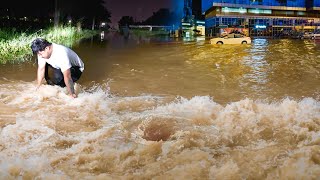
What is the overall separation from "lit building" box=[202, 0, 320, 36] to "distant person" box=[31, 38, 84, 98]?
55.3 metres

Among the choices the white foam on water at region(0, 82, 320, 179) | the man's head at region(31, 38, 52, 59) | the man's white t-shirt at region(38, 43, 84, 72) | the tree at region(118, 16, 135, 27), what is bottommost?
the white foam on water at region(0, 82, 320, 179)

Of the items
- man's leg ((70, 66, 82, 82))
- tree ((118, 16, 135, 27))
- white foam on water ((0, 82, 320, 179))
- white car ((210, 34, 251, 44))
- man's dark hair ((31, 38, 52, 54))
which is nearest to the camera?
white foam on water ((0, 82, 320, 179))

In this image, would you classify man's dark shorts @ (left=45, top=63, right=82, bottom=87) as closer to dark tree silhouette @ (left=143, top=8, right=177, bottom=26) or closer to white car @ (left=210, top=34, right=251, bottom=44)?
white car @ (left=210, top=34, right=251, bottom=44)

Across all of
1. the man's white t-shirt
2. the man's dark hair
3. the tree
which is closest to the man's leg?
the man's white t-shirt

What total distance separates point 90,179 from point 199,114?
3.31m

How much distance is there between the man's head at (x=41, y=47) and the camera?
6.59m

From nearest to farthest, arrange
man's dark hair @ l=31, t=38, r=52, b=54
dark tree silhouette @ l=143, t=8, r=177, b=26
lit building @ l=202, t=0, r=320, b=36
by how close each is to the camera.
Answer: man's dark hair @ l=31, t=38, r=52, b=54 < lit building @ l=202, t=0, r=320, b=36 < dark tree silhouette @ l=143, t=8, r=177, b=26

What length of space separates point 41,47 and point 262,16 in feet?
208

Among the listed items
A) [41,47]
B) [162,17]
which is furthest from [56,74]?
[162,17]

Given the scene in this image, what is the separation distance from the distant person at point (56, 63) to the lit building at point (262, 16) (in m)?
55.3

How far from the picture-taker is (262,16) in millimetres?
64688

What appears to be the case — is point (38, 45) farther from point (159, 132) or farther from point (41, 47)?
point (159, 132)

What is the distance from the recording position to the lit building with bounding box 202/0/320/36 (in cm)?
6291

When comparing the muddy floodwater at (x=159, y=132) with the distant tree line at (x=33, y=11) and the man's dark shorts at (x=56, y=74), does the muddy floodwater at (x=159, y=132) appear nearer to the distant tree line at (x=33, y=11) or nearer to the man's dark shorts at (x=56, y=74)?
the man's dark shorts at (x=56, y=74)
